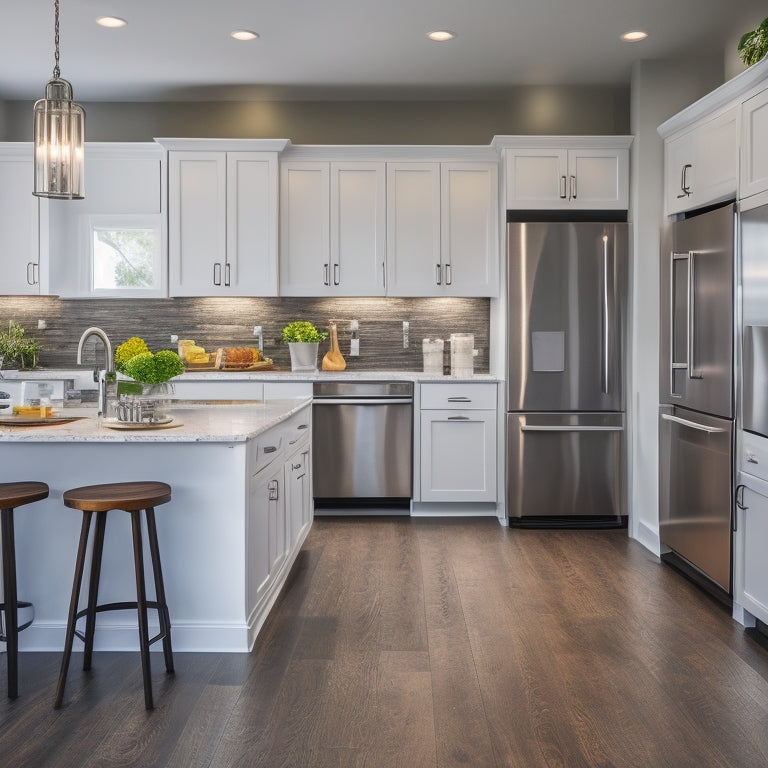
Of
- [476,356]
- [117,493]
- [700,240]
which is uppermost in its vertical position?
[700,240]

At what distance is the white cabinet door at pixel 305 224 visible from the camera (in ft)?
18.4

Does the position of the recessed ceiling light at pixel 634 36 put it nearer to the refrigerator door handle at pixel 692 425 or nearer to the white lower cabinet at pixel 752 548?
the refrigerator door handle at pixel 692 425

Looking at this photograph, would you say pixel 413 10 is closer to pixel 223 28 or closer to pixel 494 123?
pixel 223 28

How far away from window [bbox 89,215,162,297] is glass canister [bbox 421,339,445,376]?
1877 mm

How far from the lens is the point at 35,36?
471 centimetres

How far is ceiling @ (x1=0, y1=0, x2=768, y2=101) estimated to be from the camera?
4301 millimetres

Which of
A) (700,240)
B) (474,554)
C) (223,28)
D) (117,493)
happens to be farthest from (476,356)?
(117,493)

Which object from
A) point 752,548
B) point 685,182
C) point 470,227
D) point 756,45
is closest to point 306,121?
point 470,227

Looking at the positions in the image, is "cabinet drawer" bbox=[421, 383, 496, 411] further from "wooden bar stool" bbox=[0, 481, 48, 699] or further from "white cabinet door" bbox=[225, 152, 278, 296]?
"wooden bar stool" bbox=[0, 481, 48, 699]

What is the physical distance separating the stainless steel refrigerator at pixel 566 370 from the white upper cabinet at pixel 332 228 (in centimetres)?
98

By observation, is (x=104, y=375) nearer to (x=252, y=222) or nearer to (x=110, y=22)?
(x=110, y=22)

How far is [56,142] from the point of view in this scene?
2.73m

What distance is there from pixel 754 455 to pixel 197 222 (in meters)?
3.79

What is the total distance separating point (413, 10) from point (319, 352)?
8.30 feet
